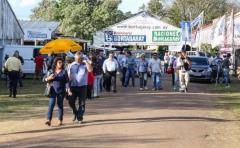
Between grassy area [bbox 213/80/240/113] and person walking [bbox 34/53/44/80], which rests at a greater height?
person walking [bbox 34/53/44/80]

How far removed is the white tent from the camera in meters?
38.5

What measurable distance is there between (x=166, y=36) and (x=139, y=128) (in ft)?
84.7

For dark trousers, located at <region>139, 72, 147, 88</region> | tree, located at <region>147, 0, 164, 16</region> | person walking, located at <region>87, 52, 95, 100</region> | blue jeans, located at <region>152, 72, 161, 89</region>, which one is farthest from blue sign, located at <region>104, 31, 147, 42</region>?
tree, located at <region>147, 0, 164, 16</region>

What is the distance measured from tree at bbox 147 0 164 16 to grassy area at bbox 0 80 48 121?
258ft

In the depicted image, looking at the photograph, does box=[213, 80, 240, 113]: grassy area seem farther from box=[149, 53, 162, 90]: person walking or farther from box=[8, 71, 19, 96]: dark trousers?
→ box=[8, 71, 19, 96]: dark trousers

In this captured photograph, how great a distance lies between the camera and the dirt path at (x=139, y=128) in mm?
12172

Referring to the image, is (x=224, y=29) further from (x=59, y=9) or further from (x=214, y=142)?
(x=59, y=9)

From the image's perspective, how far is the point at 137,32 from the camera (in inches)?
1528

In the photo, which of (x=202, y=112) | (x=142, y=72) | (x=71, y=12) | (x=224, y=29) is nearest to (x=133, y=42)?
(x=224, y=29)

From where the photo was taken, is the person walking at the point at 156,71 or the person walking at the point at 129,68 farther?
the person walking at the point at 129,68

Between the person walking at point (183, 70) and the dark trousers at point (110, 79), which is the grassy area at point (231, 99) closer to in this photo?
the person walking at point (183, 70)

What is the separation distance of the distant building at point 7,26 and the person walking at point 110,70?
12.9 metres

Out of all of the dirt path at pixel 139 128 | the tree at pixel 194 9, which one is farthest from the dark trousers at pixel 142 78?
the tree at pixel 194 9

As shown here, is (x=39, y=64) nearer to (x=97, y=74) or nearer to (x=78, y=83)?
(x=97, y=74)
